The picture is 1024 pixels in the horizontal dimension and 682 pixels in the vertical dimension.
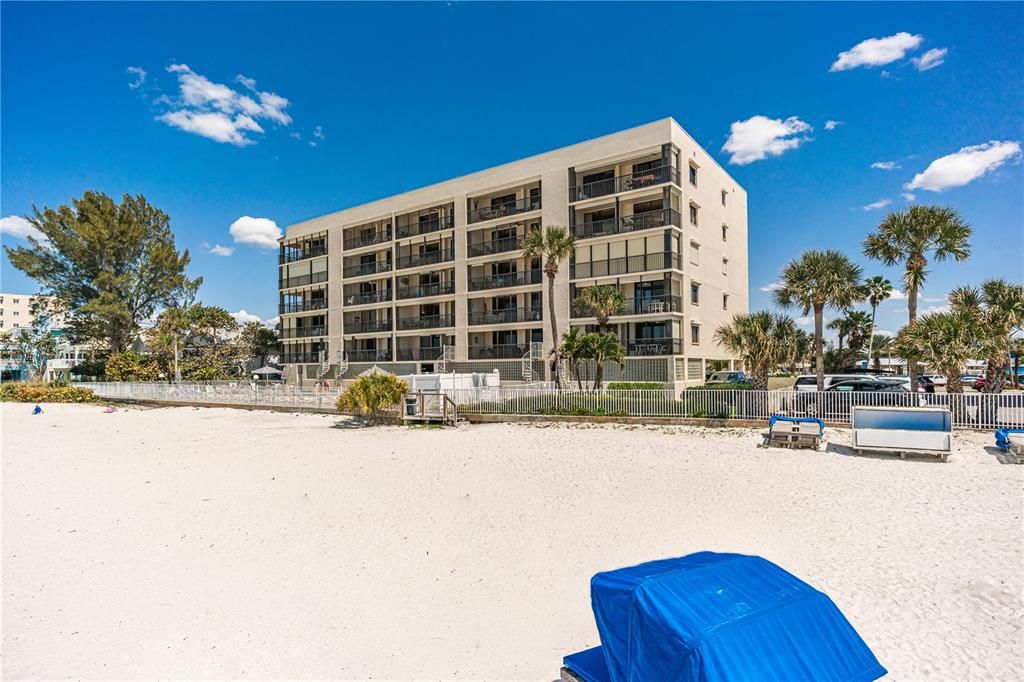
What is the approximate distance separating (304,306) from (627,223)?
3585cm

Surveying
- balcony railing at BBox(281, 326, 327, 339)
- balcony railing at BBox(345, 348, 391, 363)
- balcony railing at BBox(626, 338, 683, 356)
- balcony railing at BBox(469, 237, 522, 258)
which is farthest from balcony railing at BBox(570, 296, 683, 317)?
balcony railing at BBox(281, 326, 327, 339)

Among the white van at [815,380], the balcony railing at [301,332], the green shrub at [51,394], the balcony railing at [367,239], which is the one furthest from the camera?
the balcony railing at [301,332]

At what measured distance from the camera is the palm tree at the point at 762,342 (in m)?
20.5

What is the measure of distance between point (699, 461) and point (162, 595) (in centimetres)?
1273

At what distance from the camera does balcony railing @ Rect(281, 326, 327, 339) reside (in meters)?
52.0

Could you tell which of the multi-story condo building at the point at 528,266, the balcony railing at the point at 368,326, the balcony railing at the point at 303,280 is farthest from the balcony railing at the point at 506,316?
the balcony railing at the point at 303,280

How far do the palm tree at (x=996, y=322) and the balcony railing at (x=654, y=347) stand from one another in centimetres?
1315

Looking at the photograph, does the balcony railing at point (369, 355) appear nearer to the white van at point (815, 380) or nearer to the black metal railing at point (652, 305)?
the black metal railing at point (652, 305)

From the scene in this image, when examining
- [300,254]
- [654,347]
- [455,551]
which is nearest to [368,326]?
[300,254]

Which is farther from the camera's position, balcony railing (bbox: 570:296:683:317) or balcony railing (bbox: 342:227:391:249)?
balcony railing (bbox: 342:227:391:249)

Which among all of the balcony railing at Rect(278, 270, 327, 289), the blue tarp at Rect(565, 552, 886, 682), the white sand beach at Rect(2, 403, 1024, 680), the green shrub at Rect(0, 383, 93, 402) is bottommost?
the white sand beach at Rect(2, 403, 1024, 680)

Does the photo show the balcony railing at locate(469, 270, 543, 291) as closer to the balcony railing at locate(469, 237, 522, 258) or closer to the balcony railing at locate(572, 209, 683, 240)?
the balcony railing at locate(469, 237, 522, 258)

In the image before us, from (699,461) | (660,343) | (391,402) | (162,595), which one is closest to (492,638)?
(162,595)

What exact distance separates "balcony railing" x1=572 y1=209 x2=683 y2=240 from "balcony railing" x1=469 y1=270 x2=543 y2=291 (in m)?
4.27
